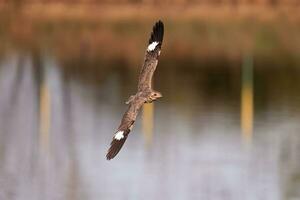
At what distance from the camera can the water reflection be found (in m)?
15.0

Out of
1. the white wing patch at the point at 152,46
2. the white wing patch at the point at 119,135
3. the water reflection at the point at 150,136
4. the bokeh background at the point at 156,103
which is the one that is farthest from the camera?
the bokeh background at the point at 156,103

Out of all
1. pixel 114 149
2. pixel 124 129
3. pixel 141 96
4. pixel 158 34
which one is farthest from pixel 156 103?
pixel 114 149

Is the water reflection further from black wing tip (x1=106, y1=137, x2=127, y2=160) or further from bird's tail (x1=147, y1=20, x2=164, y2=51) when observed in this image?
black wing tip (x1=106, y1=137, x2=127, y2=160)

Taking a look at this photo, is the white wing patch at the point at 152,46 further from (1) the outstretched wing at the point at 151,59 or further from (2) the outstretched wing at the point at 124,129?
(2) the outstretched wing at the point at 124,129

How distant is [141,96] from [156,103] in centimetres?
1022

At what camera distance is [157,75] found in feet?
73.3

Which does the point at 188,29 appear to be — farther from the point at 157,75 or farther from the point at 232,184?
the point at 232,184

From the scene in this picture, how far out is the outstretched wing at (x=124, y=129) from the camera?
31.0ft

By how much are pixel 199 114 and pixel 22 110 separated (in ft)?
8.32

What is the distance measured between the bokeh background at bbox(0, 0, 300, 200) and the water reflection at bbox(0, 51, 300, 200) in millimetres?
24

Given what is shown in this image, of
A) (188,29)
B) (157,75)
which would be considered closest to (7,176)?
(157,75)

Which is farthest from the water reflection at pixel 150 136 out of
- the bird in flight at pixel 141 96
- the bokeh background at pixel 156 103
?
the bird in flight at pixel 141 96

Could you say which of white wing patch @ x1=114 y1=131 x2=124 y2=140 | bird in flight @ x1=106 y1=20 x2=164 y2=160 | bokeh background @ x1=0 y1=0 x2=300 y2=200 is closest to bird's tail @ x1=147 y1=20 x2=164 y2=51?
bird in flight @ x1=106 y1=20 x2=164 y2=160

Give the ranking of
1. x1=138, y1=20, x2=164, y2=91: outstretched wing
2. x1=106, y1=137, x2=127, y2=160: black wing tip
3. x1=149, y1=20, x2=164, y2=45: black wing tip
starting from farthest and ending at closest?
x1=149, y1=20, x2=164, y2=45: black wing tip < x1=138, y1=20, x2=164, y2=91: outstretched wing < x1=106, y1=137, x2=127, y2=160: black wing tip
